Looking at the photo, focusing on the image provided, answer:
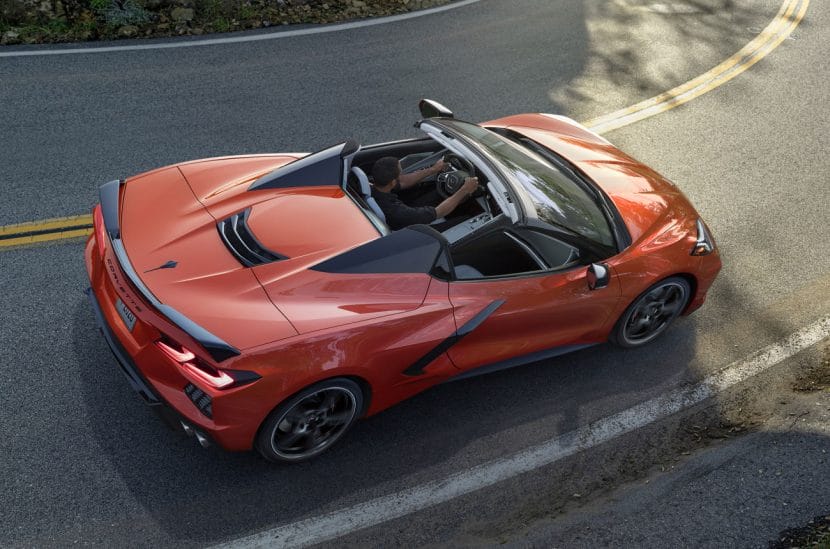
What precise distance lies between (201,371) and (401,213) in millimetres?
1821

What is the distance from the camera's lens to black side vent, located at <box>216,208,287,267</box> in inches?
183

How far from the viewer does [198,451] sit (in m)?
4.77

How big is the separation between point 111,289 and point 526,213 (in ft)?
8.54

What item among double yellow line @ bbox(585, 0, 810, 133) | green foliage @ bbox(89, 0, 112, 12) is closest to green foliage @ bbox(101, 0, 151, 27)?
green foliage @ bbox(89, 0, 112, 12)

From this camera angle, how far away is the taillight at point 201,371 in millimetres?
4105

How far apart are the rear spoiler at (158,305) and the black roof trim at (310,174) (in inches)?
35.8

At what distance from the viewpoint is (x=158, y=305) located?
4289 mm

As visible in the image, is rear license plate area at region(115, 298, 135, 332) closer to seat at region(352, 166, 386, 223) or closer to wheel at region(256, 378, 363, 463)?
wheel at region(256, 378, 363, 463)

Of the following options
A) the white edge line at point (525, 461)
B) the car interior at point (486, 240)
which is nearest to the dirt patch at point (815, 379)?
the white edge line at point (525, 461)

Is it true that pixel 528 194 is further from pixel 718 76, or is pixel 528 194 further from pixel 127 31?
pixel 127 31

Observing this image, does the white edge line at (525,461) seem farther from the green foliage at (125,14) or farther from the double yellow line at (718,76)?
the green foliage at (125,14)

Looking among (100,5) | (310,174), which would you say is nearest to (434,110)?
(310,174)

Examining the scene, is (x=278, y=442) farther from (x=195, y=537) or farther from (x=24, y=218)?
(x=24, y=218)

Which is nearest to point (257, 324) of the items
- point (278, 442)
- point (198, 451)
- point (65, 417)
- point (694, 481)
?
point (278, 442)
